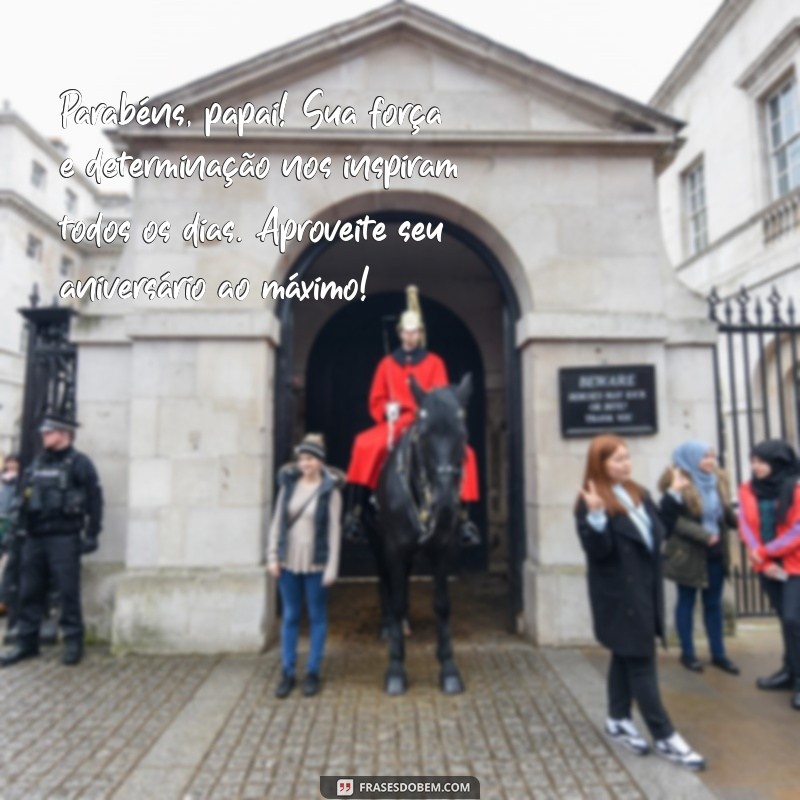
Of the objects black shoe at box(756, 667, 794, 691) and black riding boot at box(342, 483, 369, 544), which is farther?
black riding boot at box(342, 483, 369, 544)

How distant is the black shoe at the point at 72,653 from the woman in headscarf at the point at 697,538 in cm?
526

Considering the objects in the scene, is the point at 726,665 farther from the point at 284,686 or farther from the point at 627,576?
the point at 284,686

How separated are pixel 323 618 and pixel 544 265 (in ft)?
13.2

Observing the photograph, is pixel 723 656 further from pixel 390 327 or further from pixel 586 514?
pixel 390 327

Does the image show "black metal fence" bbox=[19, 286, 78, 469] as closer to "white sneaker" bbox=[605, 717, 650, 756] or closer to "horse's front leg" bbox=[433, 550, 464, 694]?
"horse's front leg" bbox=[433, 550, 464, 694]

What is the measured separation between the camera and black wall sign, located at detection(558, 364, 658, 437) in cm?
583

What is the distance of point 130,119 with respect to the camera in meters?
6.00

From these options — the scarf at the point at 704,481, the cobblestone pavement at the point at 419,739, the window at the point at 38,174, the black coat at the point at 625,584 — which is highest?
the window at the point at 38,174

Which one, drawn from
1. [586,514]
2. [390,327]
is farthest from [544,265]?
[390,327]

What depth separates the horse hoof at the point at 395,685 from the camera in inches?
178

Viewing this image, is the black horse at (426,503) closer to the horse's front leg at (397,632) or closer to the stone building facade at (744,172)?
the horse's front leg at (397,632)

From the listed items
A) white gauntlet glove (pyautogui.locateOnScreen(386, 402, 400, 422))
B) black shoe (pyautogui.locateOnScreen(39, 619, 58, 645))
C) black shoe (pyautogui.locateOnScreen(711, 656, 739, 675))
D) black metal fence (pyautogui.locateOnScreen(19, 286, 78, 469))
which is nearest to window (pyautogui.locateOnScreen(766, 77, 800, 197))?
black shoe (pyautogui.locateOnScreen(711, 656, 739, 675))

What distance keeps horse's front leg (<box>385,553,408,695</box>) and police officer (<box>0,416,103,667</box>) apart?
9.45ft

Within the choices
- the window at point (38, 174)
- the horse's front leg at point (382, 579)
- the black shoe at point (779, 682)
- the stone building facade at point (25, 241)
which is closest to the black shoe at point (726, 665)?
the black shoe at point (779, 682)
